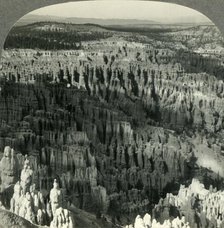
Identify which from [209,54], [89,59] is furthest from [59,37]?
[209,54]

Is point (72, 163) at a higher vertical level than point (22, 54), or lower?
lower

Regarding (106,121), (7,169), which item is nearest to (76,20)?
(106,121)

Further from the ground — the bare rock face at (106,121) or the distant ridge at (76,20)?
the distant ridge at (76,20)

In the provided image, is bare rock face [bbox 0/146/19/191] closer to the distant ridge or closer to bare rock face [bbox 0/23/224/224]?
bare rock face [bbox 0/23/224/224]

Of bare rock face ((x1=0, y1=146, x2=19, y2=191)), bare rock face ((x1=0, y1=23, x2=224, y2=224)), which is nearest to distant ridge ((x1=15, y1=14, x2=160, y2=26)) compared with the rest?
bare rock face ((x1=0, y1=23, x2=224, y2=224))

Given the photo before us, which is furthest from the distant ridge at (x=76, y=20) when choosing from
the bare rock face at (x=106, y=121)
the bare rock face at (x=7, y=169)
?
the bare rock face at (x=7, y=169)

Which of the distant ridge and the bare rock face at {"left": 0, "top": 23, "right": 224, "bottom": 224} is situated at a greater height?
the distant ridge

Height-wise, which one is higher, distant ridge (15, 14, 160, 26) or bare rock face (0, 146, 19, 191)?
distant ridge (15, 14, 160, 26)

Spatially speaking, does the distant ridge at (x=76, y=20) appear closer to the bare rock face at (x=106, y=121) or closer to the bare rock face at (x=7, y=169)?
the bare rock face at (x=106, y=121)

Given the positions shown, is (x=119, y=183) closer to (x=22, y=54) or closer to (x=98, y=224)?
(x=98, y=224)

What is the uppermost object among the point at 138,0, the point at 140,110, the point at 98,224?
the point at 138,0
